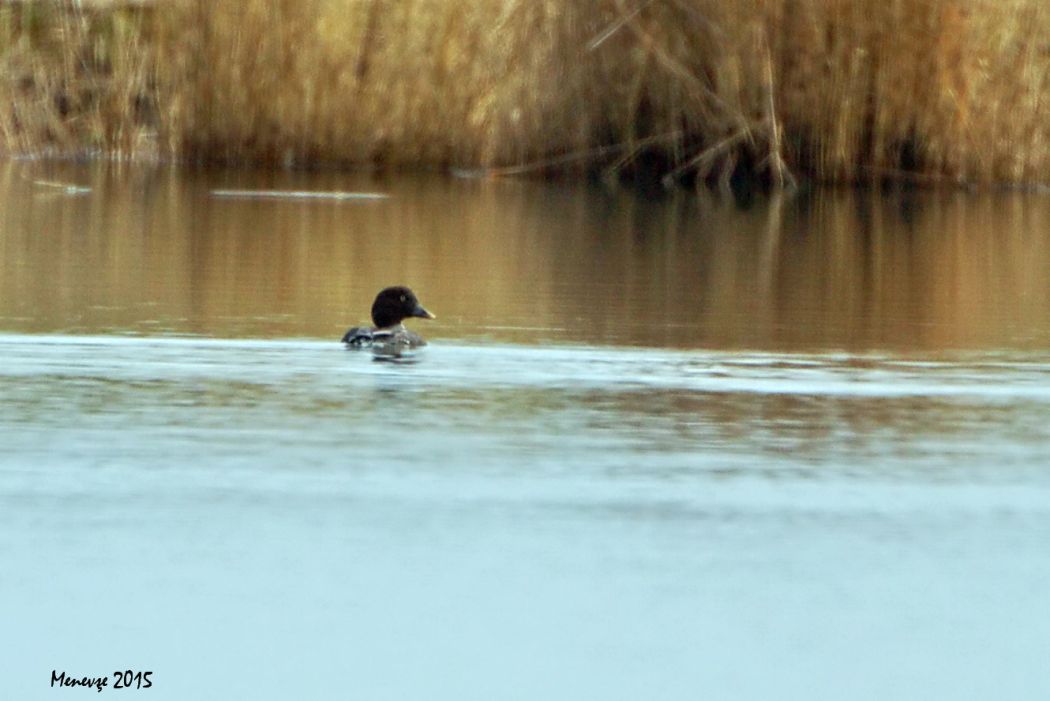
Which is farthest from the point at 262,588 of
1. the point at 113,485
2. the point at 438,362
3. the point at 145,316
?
the point at 145,316

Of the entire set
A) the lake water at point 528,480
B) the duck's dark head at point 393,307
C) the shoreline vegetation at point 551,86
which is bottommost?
the lake water at point 528,480

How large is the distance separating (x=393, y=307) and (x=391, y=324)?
0.07 m

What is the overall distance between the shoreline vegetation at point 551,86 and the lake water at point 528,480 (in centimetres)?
596

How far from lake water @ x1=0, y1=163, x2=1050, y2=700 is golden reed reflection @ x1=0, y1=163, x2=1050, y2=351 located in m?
0.05

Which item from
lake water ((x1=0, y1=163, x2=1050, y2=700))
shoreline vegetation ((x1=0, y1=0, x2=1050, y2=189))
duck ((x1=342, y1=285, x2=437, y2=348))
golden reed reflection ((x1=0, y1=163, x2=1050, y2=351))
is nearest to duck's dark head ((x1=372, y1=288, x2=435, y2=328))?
duck ((x1=342, y1=285, x2=437, y2=348))

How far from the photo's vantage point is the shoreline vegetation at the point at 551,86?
17.9 m

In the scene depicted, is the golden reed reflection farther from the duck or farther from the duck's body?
the duck's body

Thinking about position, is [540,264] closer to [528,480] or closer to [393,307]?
[393,307]

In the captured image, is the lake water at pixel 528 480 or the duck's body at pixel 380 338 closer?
the lake water at pixel 528 480

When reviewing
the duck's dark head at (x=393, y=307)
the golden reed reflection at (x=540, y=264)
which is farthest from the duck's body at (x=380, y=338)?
the golden reed reflection at (x=540, y=264)

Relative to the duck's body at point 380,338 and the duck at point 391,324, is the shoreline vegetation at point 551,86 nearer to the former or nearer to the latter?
the duck at point 391,324

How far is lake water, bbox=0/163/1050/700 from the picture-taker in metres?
4.50

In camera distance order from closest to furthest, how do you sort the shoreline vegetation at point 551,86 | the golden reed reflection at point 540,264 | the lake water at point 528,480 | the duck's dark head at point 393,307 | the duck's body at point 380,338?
the lake water at point 528,480 < the duck's body at point 380,338 < the duck's dark head at point 393,307 < the golden reed reflection at point 540,264 < the shoreline vegetation at point 551,86

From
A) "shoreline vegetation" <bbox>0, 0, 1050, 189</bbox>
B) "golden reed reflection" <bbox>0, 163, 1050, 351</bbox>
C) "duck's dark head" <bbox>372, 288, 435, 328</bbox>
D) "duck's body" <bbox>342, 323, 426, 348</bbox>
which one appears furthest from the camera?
"shoreline vegetation" <bbox>0, 0, 1050, 189</bbox>
